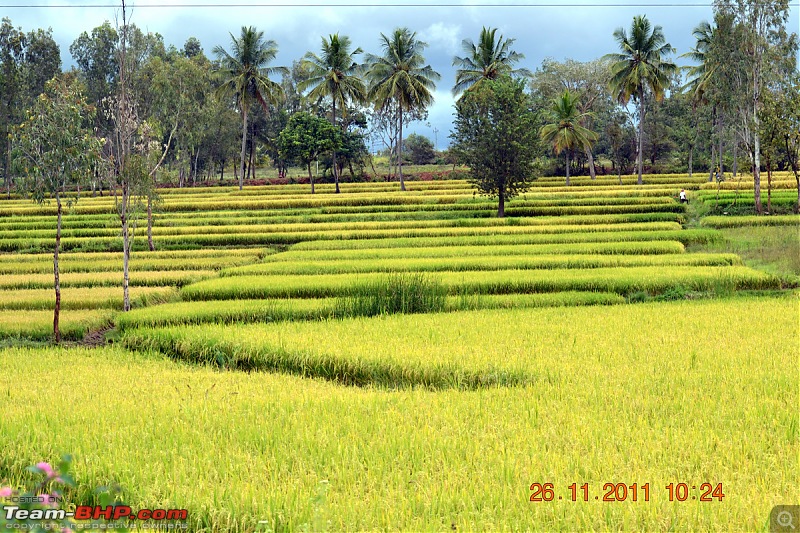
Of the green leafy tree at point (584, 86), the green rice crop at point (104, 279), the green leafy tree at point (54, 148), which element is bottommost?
the green rice crop at point (104, 279)

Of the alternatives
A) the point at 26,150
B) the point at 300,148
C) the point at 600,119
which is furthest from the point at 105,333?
the point at 600,119

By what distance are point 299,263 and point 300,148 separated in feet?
107

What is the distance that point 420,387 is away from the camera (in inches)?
422

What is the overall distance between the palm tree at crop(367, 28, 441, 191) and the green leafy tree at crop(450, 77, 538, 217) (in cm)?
1385

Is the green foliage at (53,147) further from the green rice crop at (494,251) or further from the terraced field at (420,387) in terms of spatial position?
the green rice crop at (494,251)

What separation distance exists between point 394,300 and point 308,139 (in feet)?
129

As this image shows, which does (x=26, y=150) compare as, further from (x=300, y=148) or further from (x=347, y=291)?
(x=300, y=148)

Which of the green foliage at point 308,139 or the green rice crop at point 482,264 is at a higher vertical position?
the green foliage at point 308,139

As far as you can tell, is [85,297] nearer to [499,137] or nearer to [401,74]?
[499,137]

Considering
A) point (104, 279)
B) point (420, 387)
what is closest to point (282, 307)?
point (420, 387)

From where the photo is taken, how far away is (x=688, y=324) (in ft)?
46.8

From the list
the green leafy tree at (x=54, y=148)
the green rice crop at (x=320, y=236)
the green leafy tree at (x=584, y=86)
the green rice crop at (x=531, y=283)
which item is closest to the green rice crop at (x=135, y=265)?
the green rice crop at (x=320, y=236)

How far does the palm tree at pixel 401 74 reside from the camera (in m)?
53.1

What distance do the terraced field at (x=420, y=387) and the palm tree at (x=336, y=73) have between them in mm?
30639
